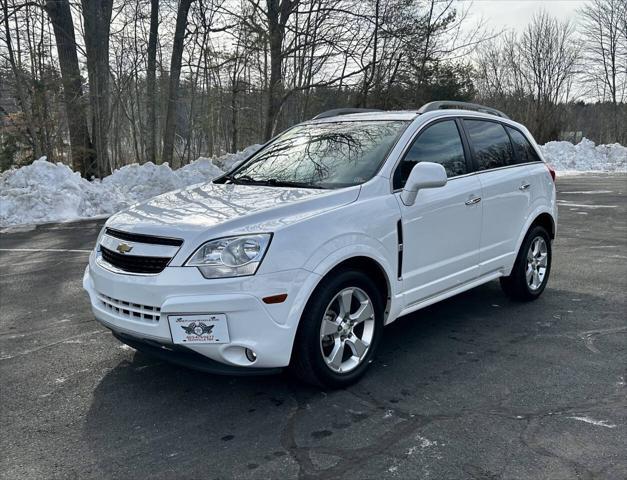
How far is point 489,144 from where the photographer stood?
5.16 metres

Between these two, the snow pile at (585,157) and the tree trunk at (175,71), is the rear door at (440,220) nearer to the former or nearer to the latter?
the tree trunk at (175,71)

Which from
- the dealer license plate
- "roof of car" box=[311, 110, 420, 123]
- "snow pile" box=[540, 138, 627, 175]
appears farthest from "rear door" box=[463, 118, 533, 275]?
"snow pile" box=[540, 138, 627, 175]

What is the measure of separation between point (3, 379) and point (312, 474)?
8.09ft

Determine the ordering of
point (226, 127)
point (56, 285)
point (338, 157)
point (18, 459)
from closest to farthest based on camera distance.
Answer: point (18, 459) → point (338, 157) → point (56, 285) → point (226, 127)

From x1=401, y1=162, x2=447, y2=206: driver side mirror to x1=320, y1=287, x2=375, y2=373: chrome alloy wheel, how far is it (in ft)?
2.71

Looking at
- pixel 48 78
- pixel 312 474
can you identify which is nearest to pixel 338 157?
pixel 312 474

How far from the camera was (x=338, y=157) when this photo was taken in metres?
4.35

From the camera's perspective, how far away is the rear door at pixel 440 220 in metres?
4.10

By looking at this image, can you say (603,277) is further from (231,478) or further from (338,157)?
(231,478)

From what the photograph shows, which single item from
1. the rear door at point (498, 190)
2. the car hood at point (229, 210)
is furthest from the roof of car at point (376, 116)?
Result: the car hood at point (229, 210)

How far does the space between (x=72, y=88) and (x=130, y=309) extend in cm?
1377

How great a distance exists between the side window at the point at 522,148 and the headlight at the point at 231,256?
3.30 m

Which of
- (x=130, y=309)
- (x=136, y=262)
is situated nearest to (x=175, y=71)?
(x=136, y=262)

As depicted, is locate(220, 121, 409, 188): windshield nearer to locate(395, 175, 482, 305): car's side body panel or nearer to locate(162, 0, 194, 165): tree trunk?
locate(395, 175, 482, 305): car's side body panel
